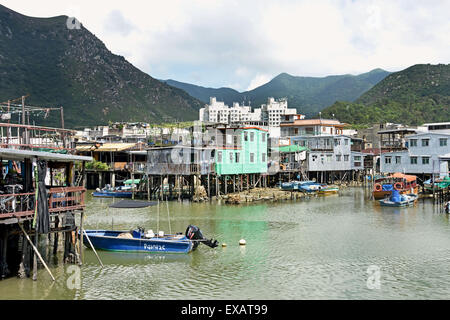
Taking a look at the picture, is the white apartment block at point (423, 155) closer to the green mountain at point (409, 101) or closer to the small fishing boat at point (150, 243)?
the small fishing boat at point (150, 243)

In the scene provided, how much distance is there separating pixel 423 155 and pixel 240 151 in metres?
25.1

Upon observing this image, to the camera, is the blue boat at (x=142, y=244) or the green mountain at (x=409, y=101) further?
the green mountain at (x=409, y=101)

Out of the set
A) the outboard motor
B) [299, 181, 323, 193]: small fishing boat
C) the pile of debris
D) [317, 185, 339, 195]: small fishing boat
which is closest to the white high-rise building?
[299, 181, 323, 193]: small fishing boat

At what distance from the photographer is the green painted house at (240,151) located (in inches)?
1860

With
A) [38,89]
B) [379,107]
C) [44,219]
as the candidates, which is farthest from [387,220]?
[38,89]

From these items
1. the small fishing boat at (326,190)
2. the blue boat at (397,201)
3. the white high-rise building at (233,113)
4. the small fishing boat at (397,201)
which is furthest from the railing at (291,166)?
the white high-rise building at (233,113)

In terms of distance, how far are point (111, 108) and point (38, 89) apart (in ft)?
62.9

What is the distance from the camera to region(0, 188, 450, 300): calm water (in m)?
16.9

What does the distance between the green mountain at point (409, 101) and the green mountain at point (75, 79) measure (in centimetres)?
5417

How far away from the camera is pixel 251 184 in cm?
5434

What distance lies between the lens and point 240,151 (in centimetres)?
4966

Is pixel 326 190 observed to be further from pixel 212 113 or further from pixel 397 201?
pixel 212 113

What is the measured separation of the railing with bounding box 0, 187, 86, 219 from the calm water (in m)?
3.10
